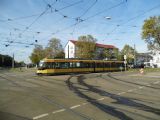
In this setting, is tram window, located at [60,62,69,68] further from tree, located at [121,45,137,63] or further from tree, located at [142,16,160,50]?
tree, located at [121,45,137,63]

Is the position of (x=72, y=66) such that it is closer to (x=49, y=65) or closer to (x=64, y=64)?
(x=64, y=64)

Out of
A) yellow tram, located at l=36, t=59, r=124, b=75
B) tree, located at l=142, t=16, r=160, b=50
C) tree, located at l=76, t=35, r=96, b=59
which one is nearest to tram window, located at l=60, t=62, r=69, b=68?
yellow tram, located at l=36, t=59, r=124, b=75

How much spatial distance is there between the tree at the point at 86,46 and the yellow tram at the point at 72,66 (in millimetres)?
24902

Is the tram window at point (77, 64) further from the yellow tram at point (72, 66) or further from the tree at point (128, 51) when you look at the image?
the tree at point (128, 51)

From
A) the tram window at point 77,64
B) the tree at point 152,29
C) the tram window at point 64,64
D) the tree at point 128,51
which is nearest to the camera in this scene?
the tram window at point 64,64

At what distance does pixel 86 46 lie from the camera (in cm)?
7575

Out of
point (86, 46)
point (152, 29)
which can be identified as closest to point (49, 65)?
point (152, 29)

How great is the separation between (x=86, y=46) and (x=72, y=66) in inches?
1490

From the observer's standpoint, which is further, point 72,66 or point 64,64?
point 72,66

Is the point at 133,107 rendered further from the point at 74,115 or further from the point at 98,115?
the point at 74,115

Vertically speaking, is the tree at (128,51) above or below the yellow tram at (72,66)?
above

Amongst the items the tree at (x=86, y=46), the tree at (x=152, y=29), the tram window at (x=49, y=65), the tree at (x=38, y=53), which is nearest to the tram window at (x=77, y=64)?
the tram window at (x=49, y=65)

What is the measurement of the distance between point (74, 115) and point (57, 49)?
71094 millimetres

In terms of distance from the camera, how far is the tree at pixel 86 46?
75.6 m
